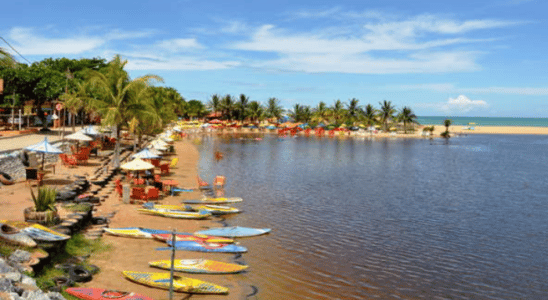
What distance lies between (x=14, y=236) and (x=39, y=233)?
1.02 m

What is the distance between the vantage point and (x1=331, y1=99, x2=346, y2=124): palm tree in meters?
115

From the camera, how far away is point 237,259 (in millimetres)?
13992

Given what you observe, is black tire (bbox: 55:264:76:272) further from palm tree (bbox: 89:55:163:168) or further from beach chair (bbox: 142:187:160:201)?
palm tree (bbox: 89:55:163:168)

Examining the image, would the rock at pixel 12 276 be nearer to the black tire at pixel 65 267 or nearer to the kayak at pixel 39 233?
the black tire at pixel 65 267

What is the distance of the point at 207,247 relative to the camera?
14438 mm

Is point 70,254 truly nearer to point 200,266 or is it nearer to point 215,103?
point 200,266

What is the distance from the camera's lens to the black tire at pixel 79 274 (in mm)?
10617

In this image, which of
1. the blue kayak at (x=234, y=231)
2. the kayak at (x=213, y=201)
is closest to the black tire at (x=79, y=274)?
the blue kayak at (x=234, y=231)

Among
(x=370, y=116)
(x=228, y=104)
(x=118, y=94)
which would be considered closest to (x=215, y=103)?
(x=228, y=104)

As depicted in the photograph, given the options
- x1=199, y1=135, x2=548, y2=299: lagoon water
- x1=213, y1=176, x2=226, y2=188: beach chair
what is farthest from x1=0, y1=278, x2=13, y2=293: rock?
x1=213, y1=176, x2=226, y2=188: beach chair

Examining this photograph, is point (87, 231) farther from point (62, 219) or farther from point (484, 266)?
point (484, 266)

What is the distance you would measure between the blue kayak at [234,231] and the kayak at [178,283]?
4710mm

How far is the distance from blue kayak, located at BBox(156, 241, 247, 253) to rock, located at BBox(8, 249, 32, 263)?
4.64 metres

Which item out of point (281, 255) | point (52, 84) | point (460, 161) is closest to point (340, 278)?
point (281, 255)
